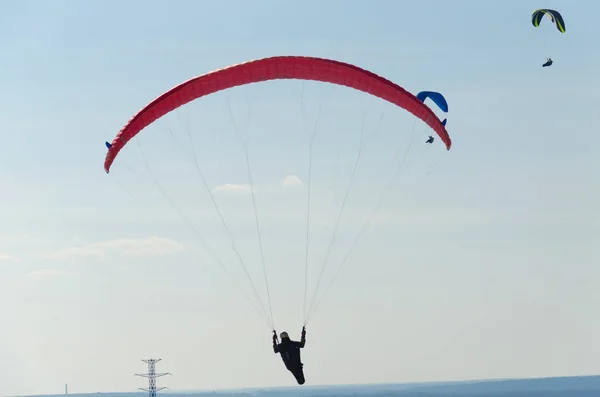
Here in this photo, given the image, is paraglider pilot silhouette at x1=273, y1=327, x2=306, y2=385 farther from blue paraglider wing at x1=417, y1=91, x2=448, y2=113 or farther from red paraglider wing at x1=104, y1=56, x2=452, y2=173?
blue paraglider wing at x1=417, y1=91, x2=448, y2=113

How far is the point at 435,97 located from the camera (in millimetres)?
36344

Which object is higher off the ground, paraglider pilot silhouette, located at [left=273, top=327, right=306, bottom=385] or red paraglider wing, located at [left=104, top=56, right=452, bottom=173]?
red paraglider wing, located at [left=104, top=56, right=452, bottom=173]

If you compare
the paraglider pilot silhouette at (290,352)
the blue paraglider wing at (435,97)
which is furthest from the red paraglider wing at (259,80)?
the paraglider pilot silhouette at (290,352)

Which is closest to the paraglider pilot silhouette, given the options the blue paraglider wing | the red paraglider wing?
the red paraglider wing

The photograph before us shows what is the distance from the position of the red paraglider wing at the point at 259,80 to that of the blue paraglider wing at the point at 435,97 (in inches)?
132

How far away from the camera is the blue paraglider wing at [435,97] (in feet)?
118

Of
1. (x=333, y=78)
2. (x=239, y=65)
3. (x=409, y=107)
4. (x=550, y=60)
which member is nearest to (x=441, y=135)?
(x=409, y=107)

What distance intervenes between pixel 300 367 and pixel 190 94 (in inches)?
364

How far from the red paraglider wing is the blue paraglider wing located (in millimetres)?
3348

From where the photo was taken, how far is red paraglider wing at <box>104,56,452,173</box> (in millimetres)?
31328

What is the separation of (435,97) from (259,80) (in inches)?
302

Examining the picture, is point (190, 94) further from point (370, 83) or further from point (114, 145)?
point (370, 83)

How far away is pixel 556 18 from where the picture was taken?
4428cm

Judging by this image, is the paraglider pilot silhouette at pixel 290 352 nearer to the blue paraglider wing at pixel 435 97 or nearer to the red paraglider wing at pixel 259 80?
the red paraglider wing at pixel 259 80
